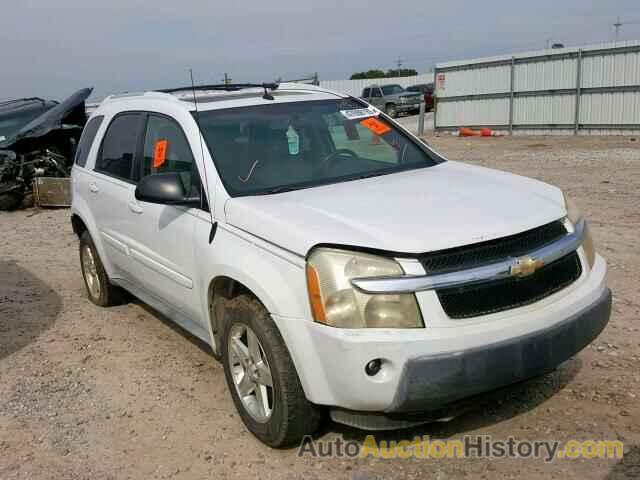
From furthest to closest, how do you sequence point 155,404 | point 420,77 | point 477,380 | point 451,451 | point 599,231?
point 420,77, point 599,231, point 155,404, point 451,451, point 477,380

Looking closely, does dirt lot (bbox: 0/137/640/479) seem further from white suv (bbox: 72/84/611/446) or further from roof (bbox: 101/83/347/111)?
roof (bbox: 101/83/347/111)

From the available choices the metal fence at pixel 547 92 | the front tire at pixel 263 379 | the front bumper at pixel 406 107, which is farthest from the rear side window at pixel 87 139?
the front bumper at pixel 406 107

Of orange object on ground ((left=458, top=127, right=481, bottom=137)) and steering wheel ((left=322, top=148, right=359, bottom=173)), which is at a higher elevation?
steering wheel ((left=322, top=148, right=359, bottom=173))

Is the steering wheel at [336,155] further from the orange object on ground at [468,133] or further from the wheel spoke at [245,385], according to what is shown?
the orange object on ground at [468,133]

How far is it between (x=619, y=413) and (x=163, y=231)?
2.80 meters

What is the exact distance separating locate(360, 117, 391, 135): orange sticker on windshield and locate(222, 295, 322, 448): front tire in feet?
5.94

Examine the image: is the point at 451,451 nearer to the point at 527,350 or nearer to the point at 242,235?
the point at 527,350

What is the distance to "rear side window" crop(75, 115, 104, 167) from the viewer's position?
562 cm

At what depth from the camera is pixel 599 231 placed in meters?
7.16

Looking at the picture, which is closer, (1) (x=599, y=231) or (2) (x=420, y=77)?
(1) (x=599, y=231)

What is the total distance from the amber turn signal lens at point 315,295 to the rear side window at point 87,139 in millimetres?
3361

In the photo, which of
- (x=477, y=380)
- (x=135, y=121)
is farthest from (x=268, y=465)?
(x=135, y=121)

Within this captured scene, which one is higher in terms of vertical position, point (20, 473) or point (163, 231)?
point (163, 231)

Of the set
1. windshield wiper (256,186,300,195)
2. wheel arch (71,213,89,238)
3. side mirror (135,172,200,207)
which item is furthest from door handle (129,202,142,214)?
wheel arch (71,213,89,238)
